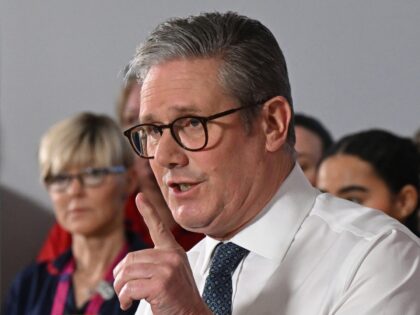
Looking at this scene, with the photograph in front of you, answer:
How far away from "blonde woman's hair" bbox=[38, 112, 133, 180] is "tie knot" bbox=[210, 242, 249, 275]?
1.42m

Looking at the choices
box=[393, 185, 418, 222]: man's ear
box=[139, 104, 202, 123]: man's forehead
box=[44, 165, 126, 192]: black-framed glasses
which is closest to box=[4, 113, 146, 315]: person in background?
box=[44, 165, 126, 192]: black-framed glasses

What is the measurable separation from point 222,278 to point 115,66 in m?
2.21

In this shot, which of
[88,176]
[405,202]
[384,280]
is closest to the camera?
[384,280]

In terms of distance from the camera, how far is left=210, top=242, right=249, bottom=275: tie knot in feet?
4.70

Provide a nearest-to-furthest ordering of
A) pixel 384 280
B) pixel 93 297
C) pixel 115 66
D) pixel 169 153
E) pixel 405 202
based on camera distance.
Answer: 1. pixel 384 280
2. pixel 169 153
3. pixel 405 202
4. pixel 93 297
5. pixel 115 66

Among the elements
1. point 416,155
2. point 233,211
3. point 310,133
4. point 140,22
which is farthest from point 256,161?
point 140,22

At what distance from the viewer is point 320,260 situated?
135 cm

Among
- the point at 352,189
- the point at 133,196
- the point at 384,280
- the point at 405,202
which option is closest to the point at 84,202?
the point at 133,196

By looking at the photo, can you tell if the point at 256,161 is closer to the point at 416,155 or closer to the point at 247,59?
the point at 247,59

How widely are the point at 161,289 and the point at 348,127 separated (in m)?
2.02

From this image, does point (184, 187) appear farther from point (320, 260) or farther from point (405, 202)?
point (405, 202)

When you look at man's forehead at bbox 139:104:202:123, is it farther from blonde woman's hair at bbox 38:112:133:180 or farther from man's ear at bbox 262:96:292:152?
blonde woman's hair at bbox 38:112:133:180

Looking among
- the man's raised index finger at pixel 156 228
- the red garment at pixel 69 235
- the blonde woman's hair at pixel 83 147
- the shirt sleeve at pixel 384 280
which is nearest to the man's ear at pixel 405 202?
the red garment at pixel 69 235

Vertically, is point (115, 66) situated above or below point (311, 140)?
above
